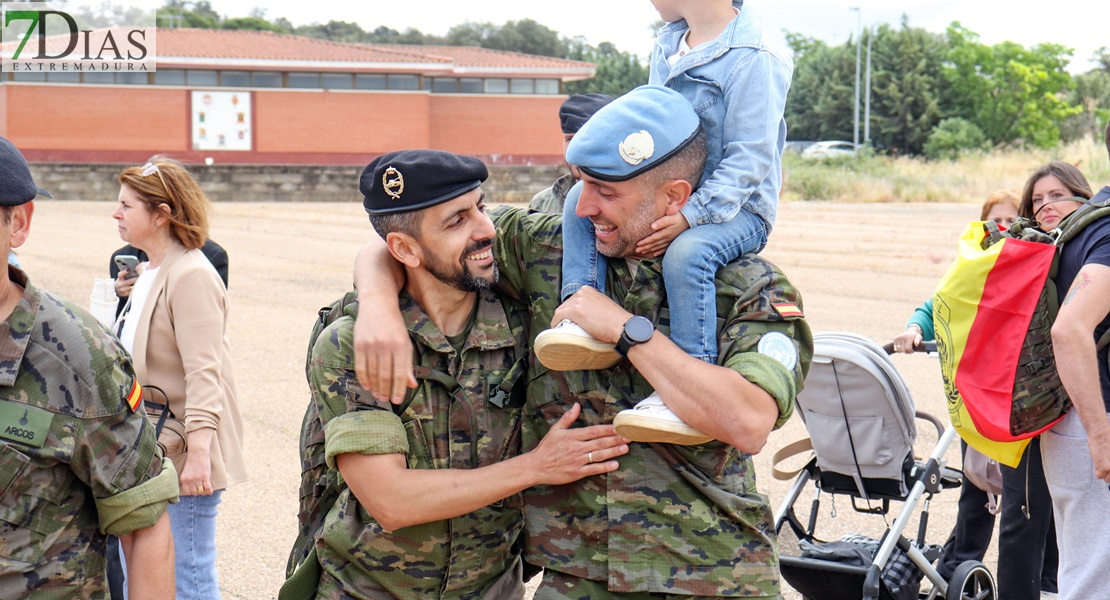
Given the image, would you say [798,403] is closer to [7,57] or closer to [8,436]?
[8,436]

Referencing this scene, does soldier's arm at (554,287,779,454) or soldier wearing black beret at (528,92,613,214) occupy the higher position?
soldier wearing black beret at (528,92,613,214)

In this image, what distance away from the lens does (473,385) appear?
106 inches

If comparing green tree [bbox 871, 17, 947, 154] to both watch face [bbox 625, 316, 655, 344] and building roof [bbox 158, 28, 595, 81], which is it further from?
watch face [bbox 625, 316, 655, 344]

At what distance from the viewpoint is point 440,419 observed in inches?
106

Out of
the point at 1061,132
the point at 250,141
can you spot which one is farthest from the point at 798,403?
the point at 1061,132

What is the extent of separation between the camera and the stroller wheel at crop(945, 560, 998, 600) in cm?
435

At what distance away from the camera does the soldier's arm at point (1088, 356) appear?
11.3 ft

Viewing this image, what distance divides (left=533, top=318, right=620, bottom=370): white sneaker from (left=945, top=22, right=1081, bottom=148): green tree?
61454mm

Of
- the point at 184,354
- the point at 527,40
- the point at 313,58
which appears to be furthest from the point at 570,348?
the point at 527,40

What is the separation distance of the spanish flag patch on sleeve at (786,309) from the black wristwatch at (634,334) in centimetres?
30

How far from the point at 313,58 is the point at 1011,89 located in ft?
138

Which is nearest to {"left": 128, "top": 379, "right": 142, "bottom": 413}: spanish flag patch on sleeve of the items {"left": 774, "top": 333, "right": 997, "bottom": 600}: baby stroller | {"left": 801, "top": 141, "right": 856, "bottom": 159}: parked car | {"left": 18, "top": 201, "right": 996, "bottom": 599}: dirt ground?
{"left": 774, "top": 333, "right": 997, "bottom": 600}: baby stroller

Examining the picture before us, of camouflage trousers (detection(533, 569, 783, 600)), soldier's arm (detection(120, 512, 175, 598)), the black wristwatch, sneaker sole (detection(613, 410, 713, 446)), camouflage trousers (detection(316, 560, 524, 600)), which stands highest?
the black wristwatch

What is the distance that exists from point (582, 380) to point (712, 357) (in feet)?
1.11
